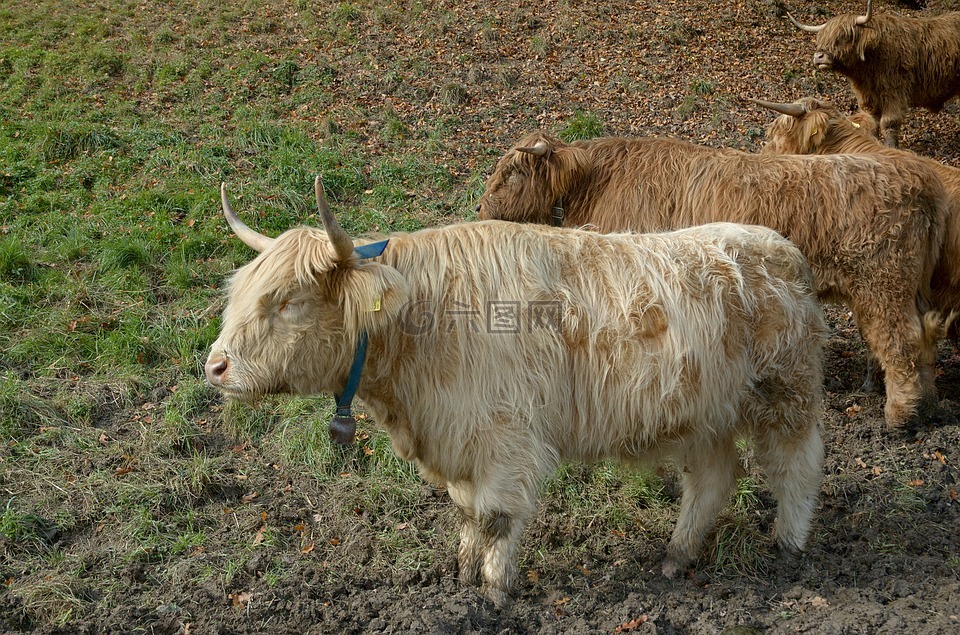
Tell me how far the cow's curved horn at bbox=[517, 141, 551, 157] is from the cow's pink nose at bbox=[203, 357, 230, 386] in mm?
3677

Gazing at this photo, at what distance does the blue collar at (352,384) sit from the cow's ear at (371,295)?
7 centimetres

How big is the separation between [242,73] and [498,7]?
413 centimetres

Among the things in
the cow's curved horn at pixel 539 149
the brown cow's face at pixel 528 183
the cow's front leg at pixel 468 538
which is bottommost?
the cow's front leg at pixel 468 538

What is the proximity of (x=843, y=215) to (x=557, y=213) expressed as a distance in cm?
216

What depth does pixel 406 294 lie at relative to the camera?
3.74 metres

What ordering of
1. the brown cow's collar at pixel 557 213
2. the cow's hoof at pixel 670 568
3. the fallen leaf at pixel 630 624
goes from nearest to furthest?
the fallen leaf at pixel 630 624 → the cow's hoof at pixel 670 568 → the brown cow's collar at pixel 557 213

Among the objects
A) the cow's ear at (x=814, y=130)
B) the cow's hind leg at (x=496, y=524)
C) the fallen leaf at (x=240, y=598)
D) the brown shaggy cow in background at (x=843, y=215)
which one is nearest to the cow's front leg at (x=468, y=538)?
the cow's hind leg at (x=496, y=524)

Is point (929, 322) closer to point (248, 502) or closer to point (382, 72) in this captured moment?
point (248, 502)

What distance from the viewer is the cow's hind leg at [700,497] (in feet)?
15.1

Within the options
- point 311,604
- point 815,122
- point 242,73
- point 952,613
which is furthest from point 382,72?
point 952,613

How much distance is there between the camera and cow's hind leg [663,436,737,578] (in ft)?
15.1

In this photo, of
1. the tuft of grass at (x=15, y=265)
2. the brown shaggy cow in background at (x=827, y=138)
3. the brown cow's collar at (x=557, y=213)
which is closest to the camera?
the brown shaggy cow in background at (x=827, y=138)

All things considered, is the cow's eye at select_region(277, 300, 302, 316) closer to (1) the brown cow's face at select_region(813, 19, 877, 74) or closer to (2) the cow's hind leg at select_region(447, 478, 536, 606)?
(2) the cow's hind leg at select_region(447, 478, 536, 606)

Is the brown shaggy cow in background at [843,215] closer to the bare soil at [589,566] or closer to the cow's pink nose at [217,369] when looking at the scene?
the bare soil at [589,566]
